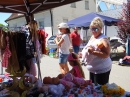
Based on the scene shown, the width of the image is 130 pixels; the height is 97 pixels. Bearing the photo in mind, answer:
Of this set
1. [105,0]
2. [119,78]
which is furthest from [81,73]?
[105,0]

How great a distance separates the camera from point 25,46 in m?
3.34

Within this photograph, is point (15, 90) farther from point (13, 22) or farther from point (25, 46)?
point (13, 22)

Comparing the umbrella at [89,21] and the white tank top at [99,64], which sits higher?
the umbrella at [89,21]

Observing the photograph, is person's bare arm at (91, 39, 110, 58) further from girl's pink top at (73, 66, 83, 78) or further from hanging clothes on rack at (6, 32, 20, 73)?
hanging clothes on rack at (6, 32, 20, 73)

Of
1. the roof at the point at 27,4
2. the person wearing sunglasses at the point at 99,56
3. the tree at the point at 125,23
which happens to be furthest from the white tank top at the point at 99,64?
the tree at the point at 125,23

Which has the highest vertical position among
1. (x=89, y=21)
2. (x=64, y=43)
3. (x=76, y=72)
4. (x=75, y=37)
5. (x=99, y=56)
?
(x=89, y=21)

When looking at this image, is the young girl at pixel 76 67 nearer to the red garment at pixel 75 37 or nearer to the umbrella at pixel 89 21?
the red garment at pixel 75 37

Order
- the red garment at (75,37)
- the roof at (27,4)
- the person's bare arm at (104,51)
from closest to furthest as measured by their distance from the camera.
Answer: the person's bare arm at (104,51) < the roof at (27,4) < the red garment at (75,37)

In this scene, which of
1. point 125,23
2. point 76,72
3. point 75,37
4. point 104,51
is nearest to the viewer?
point 104,51

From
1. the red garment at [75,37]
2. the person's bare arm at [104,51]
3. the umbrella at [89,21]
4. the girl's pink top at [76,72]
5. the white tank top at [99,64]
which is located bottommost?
the girl's pink top at [76,72]

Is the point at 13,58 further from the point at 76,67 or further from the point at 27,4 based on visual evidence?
the point at 76,67

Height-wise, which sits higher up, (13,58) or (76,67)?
(13,58)

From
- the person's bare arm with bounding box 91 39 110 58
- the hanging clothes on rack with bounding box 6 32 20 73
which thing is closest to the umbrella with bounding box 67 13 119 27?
the hanging clothes on rack with bounding box 6 32 20 73

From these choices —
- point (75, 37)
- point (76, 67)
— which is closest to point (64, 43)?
point (76, 67)
